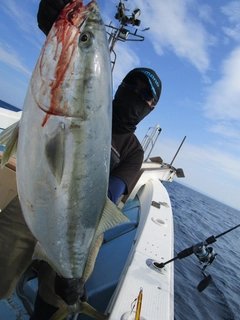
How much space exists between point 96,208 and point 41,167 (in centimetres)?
45

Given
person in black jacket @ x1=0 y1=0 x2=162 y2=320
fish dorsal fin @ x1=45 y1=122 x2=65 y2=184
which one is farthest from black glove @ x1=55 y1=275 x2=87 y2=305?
fish dorsal fin @ x1=45 y1=122 x2=65 y2=184

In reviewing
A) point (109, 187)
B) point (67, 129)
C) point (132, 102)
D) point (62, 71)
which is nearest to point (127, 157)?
point (109, 187)

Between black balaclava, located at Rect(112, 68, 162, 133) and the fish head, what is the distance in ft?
3.04

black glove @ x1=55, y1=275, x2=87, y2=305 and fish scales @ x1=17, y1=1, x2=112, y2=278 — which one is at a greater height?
fish scales @ x1=17, y1=1, x2=112, y2=278

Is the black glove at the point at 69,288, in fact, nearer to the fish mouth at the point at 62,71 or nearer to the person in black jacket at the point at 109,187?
the person in black jacket at the point at 109,187

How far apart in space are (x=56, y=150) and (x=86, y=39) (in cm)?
69

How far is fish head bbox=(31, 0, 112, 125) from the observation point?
4.20 ft

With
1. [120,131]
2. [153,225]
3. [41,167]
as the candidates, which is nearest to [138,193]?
[153,225]

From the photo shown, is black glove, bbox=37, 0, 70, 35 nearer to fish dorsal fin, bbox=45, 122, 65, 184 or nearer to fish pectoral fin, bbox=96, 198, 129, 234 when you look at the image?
fish dorsal fin, bbox=45, 122, 65, 184

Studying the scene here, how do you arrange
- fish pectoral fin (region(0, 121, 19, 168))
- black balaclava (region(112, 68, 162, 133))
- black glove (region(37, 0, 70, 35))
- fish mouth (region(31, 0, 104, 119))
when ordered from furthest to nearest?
black balaclava (region(112, 68, 162, 133)) < black glove (region(37, 0, 70, 35)) < fish pectoral fin (region(0, 121, 19, 168)) < fish mouth (region(31, 0, 104, 119))

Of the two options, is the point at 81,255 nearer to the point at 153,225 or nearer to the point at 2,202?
the point at 153,225

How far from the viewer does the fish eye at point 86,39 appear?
4.40ft

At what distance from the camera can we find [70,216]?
4.66 feet

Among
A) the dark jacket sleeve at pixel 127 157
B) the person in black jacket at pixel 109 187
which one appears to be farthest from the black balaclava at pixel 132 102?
the dark jacket sleeve at pixel 127 157
